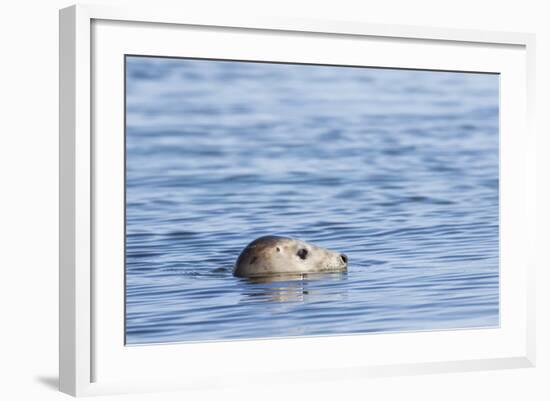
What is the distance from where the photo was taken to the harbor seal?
12.5 meters

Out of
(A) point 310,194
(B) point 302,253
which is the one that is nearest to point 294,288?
(B) point 302,253

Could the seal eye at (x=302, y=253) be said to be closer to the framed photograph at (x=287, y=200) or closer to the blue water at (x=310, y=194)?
the framed photograph at (x=287, y=200)

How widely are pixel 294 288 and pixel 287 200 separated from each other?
113 centimetres

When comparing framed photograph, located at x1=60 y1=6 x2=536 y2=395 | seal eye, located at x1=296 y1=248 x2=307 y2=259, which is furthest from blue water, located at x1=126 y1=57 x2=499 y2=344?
seal eye, located at x1=296 y1=248 x2=307 y2=259

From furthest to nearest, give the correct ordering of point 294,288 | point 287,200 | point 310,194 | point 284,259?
1. point 310,194
2. point 287,200
3. point 284,259
4. point 294,288

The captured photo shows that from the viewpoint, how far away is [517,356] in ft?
37.9

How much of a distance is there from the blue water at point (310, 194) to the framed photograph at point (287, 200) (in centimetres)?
2

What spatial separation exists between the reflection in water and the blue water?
0.03 metres

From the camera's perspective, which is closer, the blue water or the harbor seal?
the blue water

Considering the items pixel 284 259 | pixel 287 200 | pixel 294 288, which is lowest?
pixel 294 288

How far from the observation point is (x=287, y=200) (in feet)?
42.0

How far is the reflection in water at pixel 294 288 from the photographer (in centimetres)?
1151

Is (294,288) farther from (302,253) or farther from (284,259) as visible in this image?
(302,253)

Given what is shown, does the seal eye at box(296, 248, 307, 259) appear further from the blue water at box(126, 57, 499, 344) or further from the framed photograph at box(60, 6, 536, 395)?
the blue water at box(126, 57, 499, 344)
